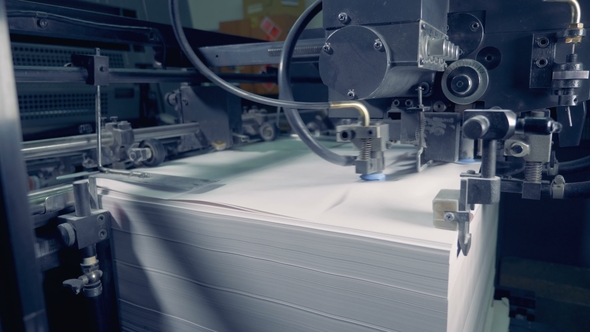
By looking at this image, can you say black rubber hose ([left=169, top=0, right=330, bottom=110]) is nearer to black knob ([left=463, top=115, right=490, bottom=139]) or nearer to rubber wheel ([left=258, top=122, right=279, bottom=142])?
black knob ([left=463, top=115, right=490, bottom=139])

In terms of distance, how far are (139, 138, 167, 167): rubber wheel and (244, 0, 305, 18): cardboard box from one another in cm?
151

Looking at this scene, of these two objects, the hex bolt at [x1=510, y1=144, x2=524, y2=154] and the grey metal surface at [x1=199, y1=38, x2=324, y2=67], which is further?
the grey metal surface at [x1=199, y1=38, x2=324, y2=67]

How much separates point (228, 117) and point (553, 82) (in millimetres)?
820

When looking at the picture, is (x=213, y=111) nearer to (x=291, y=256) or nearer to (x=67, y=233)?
(x=67, y=233)

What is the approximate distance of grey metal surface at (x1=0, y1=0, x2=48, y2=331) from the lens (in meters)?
0.40

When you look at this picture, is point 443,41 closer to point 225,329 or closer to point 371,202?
point 371,202

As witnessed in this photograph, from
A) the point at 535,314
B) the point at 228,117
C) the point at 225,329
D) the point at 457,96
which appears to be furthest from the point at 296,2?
the point at 225,329

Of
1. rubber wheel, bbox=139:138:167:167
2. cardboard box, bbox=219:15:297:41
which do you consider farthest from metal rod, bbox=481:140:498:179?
cardboard box, bbox=219:15:297:41

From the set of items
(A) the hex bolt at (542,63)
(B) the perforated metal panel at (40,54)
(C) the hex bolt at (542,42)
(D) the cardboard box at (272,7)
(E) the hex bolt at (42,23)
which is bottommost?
(A) the hex bolt at (542,63)

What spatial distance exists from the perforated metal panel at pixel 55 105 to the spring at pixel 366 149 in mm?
845

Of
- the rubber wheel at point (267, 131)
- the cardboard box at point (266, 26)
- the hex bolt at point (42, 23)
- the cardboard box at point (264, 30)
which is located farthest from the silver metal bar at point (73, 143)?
the cardboard box at point (266, 26)

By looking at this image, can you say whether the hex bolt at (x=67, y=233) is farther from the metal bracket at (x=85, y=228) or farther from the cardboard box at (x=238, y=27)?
the cardboard box at (x=238, y=27)

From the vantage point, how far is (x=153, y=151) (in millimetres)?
1064

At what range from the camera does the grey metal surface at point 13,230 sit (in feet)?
1.30
